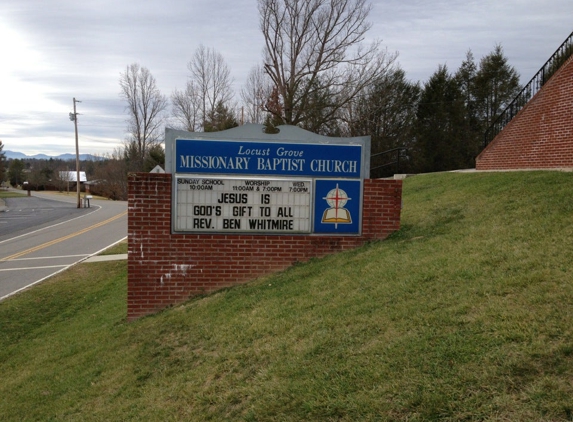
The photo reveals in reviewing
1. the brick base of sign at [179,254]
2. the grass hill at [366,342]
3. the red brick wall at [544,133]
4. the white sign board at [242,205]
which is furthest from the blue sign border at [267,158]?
the red brick wall at [544,133]

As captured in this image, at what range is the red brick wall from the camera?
11.1m

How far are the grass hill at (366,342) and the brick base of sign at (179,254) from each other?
1.18 feet

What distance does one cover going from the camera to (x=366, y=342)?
4.37 m

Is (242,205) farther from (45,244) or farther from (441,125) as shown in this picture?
(441,125)

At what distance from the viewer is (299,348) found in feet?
15.3

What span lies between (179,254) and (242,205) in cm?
123

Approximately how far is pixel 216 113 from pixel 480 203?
35690 mm

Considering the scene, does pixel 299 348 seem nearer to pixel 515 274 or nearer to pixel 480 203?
pixel 515 274

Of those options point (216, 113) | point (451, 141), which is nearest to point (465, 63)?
point (451, 141)

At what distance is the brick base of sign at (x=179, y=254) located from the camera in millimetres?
7684

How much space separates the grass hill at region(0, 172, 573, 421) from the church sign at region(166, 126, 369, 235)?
80cm

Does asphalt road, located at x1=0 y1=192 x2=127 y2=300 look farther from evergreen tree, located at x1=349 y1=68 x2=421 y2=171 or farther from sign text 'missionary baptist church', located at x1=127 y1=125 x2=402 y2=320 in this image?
evergreen tree, located at x1=349 y1=68 x2=421 y2=171

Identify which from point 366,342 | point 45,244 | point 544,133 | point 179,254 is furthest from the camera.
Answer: point 45,244

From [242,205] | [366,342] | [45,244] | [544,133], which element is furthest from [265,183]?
[45,244]
